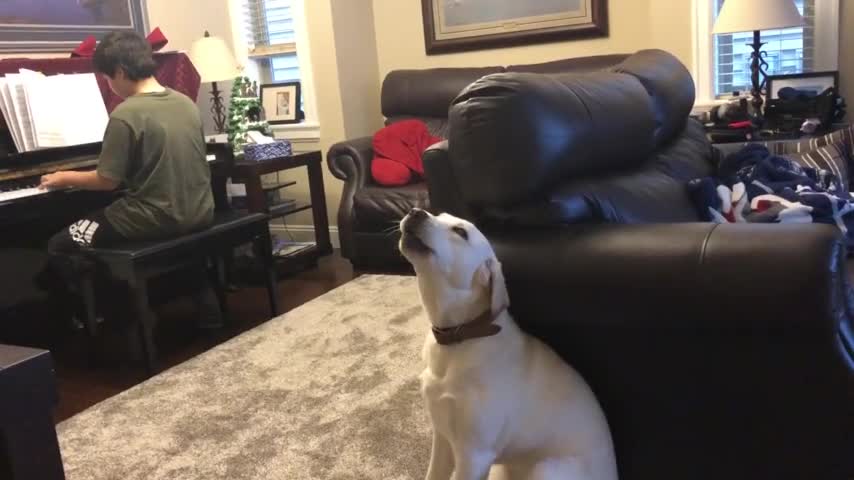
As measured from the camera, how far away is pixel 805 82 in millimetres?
3461

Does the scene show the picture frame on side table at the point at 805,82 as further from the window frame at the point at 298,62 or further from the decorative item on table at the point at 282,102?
the decorative item on table at the point at 282,102

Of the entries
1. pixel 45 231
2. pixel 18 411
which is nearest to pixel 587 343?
pixel 18 411

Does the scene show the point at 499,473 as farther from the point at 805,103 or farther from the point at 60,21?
the point at 60,21

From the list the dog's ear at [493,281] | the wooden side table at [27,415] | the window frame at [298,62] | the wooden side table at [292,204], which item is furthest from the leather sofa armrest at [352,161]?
the wooden side table at [27,415]

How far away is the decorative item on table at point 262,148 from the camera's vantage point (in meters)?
3.90

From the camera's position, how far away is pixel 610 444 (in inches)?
55.8

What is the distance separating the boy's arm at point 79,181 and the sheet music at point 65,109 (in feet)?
0.94

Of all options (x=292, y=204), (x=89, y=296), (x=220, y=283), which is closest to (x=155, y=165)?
(x=89, y=296)

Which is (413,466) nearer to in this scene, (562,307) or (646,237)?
(562,307)

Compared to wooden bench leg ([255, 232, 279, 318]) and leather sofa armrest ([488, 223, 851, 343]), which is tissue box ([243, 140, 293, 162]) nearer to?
wooden bench leg ([255, 232, 279, 318])

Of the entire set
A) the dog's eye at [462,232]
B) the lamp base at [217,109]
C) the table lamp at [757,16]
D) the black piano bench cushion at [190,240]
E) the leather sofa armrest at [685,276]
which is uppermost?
the table lamp at [757,16]

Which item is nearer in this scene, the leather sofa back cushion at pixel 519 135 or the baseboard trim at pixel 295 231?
the leather sofa back cushion at pixel 519 135

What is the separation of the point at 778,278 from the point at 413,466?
3.65 ft

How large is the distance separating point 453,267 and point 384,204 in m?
2.43
